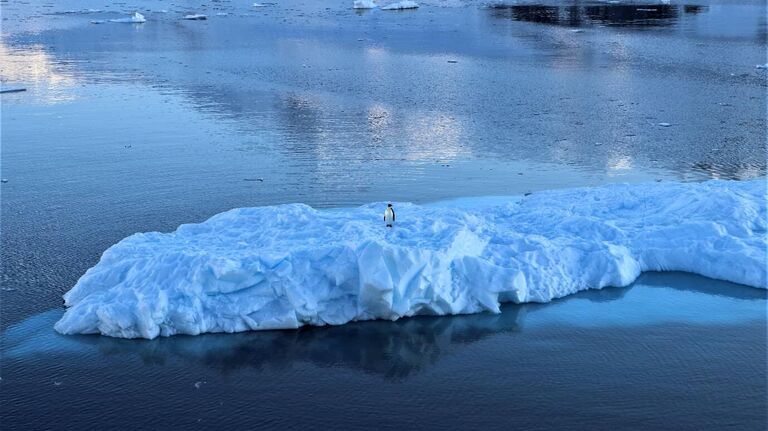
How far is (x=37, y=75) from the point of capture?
24.2 m

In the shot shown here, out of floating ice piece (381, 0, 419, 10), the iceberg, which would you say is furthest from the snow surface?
floating ice piece (381, 0, 419, 10)

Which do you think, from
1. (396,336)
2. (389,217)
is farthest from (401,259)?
(389,217)

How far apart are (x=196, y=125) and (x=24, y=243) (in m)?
7.15

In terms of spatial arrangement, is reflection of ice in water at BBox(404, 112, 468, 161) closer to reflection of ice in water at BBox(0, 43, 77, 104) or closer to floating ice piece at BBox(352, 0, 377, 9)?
reflection of ice in water at BBox(0, 43, 77, 104)

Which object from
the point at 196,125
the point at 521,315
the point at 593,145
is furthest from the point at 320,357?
the point at 196,125

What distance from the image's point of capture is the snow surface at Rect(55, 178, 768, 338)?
9.48 meters

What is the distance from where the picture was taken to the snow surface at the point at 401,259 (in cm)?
948

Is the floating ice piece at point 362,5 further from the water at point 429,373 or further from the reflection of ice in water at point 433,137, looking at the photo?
the water at point 429,373

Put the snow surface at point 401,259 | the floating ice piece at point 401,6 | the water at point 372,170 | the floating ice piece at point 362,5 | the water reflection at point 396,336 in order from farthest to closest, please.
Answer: the floating ice piece at point 362,5
the floating ice piece at point 401,6
the snow surface at point 401,259
the water reflection at point 396,336
the water at point 372,170

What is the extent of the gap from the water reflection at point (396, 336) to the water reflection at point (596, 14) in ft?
88.5

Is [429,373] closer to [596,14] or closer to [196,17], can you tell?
[596,14]

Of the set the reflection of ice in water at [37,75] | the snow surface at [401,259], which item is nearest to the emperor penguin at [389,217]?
the snow surface at [401,259]

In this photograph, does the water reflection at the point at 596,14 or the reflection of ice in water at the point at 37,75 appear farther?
the water reflection at the point at 596,14

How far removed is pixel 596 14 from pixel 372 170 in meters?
27.9
